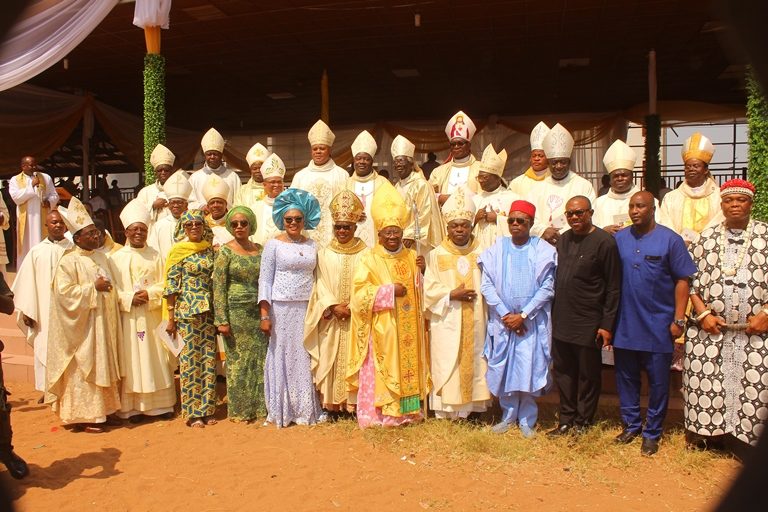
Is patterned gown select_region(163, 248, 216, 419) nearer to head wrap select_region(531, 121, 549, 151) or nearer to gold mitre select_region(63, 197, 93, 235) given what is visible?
gold mitre select_region(63, 197, 93, 235)

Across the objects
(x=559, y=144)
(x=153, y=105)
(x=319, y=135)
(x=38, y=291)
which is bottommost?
(x=38, y=291)

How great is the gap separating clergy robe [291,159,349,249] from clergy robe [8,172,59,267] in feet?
18.4

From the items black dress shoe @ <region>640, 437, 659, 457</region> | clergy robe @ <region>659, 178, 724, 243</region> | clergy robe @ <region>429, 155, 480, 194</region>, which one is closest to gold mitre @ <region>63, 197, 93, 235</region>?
clergy robe @ <region>429, 155, 480, 194</region>

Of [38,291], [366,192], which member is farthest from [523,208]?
[38,291]

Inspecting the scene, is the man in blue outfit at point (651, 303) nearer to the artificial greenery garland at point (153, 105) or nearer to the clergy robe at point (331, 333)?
the clergy robe at point (331, 333)

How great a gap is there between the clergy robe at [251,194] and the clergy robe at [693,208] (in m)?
4.58

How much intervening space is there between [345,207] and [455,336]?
1504 mm

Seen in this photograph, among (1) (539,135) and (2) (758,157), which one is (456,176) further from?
(2) (758,157)

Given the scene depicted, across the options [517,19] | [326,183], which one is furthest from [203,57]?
[326,183]

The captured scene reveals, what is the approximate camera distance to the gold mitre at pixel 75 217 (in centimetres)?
573

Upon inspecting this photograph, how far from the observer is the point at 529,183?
6758 millimetres

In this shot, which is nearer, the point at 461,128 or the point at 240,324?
the point at 240,324

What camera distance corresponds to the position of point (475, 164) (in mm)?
→ 7305

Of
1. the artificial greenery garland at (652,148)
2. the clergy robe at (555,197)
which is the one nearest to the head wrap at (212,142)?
the clergy robe at (555,197)
